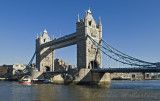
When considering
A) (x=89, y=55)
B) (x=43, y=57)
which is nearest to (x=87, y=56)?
(x=89, y=55)

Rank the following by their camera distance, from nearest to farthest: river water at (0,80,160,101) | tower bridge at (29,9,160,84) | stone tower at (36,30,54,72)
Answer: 1. river water at (0,80,160,101)
2. tower bridge at (29,9,160,84)
3. stone tower at (36,30,54,72)

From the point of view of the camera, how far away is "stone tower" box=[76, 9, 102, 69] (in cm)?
5988

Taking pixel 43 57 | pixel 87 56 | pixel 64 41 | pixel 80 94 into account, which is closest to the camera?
pixel 80 94

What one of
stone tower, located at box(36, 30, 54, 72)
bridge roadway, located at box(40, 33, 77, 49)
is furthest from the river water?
stone tower, located at box(36, 30, 54, 72)

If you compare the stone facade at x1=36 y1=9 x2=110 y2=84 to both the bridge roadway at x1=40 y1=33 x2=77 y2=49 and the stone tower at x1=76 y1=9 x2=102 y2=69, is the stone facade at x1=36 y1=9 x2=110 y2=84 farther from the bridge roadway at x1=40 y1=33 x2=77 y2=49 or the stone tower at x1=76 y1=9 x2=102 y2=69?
the bridge roadway at x1=40 y1=33 x2=77 y2=49

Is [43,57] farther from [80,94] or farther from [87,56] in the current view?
[80,94]

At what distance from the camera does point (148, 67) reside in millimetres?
44719

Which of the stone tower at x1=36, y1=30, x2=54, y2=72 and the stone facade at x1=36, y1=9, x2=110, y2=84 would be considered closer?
the stone facade at x1=36, y1=9, x2=110, y2=84

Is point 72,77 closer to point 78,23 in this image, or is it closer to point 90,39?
point 90,39

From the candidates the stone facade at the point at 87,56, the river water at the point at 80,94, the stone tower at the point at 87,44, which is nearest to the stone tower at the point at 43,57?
the stone facade at the point at 87,56

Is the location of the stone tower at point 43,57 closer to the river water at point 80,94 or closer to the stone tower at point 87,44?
the stone tower at point 87,44

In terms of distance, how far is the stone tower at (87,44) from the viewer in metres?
59.9

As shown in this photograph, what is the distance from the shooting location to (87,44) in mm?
59781

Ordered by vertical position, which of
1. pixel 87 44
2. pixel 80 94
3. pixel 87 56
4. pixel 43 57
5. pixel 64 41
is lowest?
pixel 80 94
